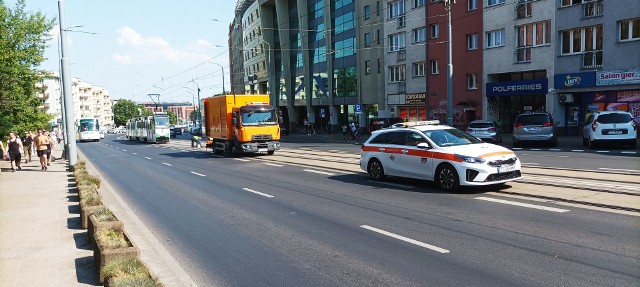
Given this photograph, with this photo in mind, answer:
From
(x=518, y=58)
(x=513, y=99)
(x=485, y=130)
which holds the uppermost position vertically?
(x=518, y=58)

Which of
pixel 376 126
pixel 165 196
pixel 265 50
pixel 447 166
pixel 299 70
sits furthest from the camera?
pixel 265 50

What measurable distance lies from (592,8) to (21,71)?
103 ft

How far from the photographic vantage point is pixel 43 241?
26.6 ft

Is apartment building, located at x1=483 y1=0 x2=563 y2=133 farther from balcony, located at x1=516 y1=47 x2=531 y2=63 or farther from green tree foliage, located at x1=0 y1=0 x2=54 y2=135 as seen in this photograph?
green tree foliage, located at x1=0 y1=0 x2=54 y2=135

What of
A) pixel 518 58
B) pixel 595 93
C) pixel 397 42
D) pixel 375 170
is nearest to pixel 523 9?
pixel 518 58

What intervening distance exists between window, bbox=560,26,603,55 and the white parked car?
9.44 meters

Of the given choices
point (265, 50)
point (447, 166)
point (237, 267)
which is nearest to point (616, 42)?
point (447, 166)

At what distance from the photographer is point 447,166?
436 inches

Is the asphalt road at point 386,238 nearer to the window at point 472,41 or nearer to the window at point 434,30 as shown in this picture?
the window at point 472,41

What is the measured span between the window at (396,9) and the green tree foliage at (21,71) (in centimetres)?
2738

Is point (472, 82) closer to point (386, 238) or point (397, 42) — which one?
point (397, 42)

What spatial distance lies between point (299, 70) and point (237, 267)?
59050 mm

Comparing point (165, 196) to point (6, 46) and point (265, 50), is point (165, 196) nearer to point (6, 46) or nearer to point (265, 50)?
point (6, 46)

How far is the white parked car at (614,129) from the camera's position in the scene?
66.8 feet
